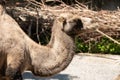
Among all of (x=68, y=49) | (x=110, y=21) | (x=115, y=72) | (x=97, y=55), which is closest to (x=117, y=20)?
(x=110, y=21)

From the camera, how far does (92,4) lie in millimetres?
10898

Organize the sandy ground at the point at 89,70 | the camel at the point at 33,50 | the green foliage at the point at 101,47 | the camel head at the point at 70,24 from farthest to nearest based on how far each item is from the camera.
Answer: the green foliage at the point at 101,47 → the sandy ground at the point at 89,70 → the camel head at the point at 70,24 → the camel at the point at 33,50

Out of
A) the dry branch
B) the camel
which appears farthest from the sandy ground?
the camel

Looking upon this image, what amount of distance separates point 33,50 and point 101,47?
5.79 m

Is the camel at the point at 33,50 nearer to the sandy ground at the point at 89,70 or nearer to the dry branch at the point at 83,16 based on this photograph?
the dry branch at the point at 83,16

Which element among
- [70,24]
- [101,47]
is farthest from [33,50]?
[101,47]

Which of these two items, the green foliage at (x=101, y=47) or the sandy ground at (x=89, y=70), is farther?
the green foliage at (x=101, y=47)

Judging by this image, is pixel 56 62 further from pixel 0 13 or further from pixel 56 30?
pixel 0 13

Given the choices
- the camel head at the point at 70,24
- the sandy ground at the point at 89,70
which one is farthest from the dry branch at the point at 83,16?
the sandy ground at the point at 89,70

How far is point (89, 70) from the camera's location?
809 centimetres

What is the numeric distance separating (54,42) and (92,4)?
669 cm

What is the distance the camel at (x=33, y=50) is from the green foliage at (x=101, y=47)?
543 cm

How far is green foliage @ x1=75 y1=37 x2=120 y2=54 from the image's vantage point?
982cm

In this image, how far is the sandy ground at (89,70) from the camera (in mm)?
7414
